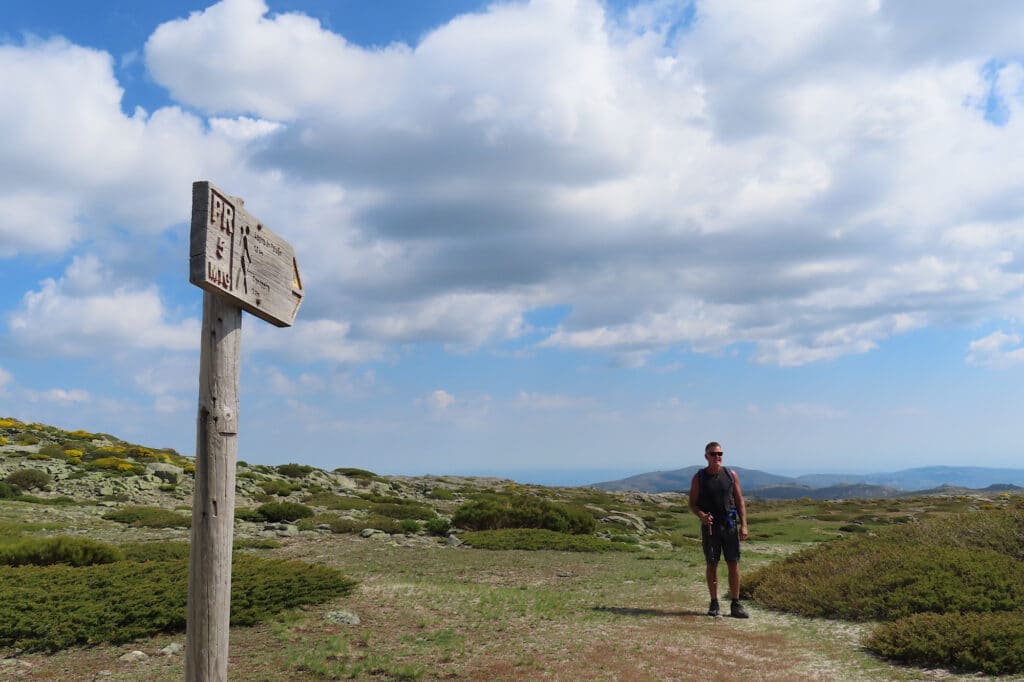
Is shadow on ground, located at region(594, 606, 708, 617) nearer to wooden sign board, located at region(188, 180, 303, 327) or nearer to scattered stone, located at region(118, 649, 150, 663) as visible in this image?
scattered stone, located at region(118, 649, 150, 663)

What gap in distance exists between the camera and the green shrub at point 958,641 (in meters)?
8.22

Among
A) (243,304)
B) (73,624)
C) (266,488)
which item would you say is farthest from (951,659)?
(266,488)

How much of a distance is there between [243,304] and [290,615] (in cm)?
761

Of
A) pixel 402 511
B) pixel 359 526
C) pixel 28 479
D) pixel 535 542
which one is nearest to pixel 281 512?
pixel 359 526

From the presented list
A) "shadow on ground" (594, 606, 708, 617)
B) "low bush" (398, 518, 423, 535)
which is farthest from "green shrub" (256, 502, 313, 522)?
"shadow on ground" (594, 606, 708, 617)

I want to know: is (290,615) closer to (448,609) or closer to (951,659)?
(448,609)

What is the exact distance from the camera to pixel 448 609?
457 inches

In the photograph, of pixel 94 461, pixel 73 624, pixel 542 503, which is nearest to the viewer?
pixel 73 624

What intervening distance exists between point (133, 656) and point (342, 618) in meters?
2.96

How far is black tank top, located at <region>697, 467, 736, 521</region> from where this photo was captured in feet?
37.8

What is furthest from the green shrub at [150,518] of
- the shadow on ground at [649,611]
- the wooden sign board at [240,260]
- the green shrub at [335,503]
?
the wooden sign board at [240,260]

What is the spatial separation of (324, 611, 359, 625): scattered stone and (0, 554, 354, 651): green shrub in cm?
90

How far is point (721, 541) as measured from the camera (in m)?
11.6

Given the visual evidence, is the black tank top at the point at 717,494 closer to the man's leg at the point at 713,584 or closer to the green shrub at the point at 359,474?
the man's leg at the point at 713,584
